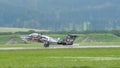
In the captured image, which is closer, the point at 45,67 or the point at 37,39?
the point at 45,67

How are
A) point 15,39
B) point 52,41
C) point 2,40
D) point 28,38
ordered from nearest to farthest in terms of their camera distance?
point 52,41 → point 28,38 → point 15,39 → point 2,40

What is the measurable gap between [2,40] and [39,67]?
452ft

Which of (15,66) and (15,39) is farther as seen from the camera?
(15,39)

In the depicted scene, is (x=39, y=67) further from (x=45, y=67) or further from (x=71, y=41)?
(x=71, y=41)

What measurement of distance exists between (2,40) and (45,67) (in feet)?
451

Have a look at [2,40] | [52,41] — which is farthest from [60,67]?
[2,40]

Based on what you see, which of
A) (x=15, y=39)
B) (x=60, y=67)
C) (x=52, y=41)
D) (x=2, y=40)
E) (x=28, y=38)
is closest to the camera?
(x=60, y=67)

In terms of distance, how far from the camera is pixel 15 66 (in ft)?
136

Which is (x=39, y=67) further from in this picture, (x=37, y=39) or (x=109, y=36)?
(x=109, y=36)

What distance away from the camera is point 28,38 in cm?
12519

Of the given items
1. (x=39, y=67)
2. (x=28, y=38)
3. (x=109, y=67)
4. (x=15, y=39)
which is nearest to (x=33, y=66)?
(x=39, y=67)

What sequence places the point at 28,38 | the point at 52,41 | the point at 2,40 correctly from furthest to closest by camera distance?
1. the point at 2,40
2. the point at 28,38
3. the point at 52,41

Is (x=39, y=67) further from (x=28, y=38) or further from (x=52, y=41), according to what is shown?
(x=28, y=38)

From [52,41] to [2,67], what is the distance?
77130 millimetres
